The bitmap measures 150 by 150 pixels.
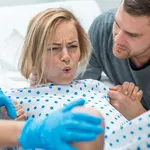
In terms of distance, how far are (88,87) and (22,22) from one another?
74 centimetres

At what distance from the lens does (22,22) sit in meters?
1.87

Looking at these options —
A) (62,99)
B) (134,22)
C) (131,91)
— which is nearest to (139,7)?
(134,22)

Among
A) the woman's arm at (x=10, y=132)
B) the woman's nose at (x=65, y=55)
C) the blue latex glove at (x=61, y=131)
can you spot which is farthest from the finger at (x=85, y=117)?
the woman's nose at (x=65, y=55)

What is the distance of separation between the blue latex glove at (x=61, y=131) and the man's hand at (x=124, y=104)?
565 millimetres

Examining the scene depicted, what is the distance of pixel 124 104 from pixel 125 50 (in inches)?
8.5

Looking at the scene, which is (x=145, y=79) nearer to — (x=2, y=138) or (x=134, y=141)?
(x=134, y=141)

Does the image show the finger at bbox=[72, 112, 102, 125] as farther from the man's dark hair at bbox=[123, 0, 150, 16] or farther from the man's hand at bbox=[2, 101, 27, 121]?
the man's dark hair at bbox=[123, 0, 150, 16]

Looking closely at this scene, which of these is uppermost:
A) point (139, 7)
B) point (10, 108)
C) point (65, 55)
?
point (139, 7)

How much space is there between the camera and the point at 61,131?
2.33ft

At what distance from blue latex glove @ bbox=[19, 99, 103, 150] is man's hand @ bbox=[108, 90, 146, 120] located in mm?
565

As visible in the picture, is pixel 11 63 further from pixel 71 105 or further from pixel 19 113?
pixel 71 105

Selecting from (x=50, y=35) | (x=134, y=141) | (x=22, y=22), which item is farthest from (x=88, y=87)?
(x=22, y=22)

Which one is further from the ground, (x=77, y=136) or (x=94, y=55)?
(x=77, y=136)

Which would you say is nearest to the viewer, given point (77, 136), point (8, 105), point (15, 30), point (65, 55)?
point (77, 136)
